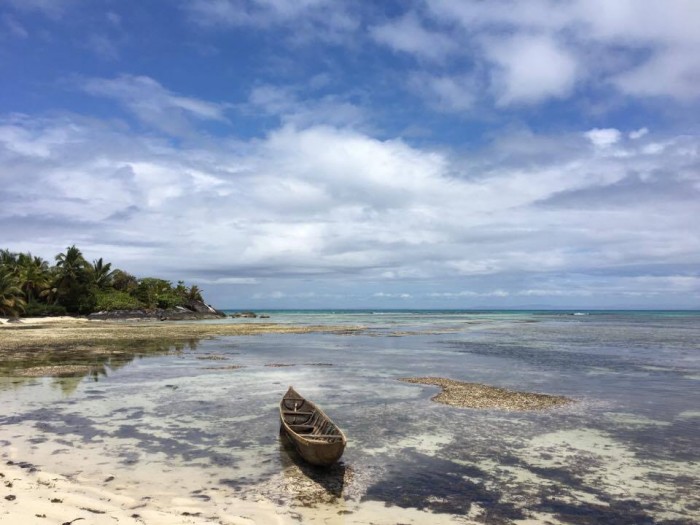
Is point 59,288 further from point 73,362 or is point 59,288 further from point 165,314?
point 73,362

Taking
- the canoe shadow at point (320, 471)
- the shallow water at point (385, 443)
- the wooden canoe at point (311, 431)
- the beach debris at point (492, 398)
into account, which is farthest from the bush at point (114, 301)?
the canoe shadow at point (320, 471)

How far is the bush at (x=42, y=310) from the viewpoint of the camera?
87.7 m

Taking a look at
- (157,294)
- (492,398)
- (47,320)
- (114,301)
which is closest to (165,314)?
(157,294)

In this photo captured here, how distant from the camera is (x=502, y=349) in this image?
161 feet

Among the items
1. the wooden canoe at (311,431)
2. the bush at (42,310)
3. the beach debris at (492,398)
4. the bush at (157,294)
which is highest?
the bush at (157,294)

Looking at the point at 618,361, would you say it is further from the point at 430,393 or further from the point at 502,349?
the point at 430,393

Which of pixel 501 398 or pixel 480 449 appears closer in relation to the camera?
pixel 480 449

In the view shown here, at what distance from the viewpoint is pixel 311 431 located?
15.8 metres

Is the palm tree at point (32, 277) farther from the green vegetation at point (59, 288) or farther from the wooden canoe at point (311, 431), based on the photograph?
the wooden canoe at point (311, 431)

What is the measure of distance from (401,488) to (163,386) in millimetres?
17155

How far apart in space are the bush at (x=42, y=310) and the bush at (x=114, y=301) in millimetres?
7896

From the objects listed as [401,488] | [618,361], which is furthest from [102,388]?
[618,361]

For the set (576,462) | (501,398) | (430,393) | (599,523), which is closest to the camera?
(599,523)

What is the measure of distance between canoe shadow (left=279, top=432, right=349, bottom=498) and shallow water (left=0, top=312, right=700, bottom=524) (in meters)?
0.06
